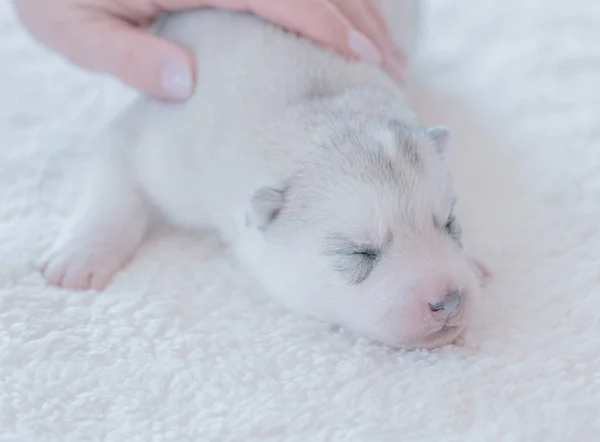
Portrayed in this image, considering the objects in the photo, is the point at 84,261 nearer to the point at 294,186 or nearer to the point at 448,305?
the point at 294,186

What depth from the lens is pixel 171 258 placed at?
5.64 feet

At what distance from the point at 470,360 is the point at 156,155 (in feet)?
2.63

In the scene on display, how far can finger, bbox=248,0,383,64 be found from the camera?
5.82ft

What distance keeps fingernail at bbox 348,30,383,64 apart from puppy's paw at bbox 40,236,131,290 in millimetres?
627

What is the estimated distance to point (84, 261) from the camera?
1.67 metres

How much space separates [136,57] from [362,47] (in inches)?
19.0

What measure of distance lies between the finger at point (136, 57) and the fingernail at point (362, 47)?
34 cm

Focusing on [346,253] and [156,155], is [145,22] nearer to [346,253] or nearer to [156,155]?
[156,155]

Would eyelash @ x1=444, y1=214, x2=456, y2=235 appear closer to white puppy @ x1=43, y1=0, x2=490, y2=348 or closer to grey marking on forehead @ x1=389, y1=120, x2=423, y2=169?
white puppy @ x1=43, y1=0, x2=490, y2=348

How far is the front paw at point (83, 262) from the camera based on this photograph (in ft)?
5.35

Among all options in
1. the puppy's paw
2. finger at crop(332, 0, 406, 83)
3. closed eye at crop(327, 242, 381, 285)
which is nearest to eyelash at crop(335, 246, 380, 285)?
closed eye at crop(327, 242, 381, 285)

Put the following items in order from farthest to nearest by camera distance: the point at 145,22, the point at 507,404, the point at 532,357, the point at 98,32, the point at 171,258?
the point at 145,22 < the point at 98,32 < the point at 171,258 < the point at 532,357 < the point at 507,404

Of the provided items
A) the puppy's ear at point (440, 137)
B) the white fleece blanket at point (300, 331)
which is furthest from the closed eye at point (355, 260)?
the puppy's ear at point (440, 137)

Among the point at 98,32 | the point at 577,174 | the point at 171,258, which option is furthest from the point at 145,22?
the point at 577,174
